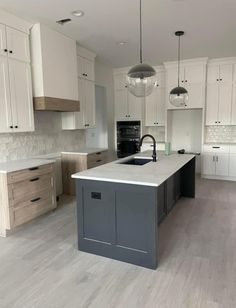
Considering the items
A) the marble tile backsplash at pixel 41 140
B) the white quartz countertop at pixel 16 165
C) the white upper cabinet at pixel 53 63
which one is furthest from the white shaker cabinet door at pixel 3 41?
the white quartz countertop at pixel 16 165

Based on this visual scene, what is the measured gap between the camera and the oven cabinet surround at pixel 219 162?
5678mm

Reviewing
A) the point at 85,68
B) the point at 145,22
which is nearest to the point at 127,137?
the point at 85,68

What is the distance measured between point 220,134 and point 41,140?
4.39m

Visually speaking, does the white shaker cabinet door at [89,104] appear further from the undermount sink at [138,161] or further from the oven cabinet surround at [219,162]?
the oven cabinet surround at [219,162]

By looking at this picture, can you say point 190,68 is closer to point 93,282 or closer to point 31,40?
point 31,40

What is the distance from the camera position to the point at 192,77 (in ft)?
19.3

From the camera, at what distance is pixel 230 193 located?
4832 millimetres

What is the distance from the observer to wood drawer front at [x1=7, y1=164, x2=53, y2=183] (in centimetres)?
306

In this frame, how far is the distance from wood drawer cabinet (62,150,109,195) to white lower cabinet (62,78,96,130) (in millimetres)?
575

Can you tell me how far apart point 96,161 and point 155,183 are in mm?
2655

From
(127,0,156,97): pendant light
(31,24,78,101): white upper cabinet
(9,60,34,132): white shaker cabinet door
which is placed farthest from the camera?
(31,24,78,101): white upper cabinet

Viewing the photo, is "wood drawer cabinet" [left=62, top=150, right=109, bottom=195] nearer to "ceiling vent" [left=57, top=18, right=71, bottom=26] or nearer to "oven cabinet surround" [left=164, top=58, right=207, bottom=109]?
"ceiling vent" [left=57, top=18, right=71, bottom=26]

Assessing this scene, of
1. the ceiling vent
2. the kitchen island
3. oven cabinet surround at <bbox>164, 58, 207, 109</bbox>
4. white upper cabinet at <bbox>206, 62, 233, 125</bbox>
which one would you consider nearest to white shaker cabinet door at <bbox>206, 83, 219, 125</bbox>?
white upper cabinet at <bbox>206, 62, 233, 125</bbox>

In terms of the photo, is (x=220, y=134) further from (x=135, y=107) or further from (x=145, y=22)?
(x=145, y=22)
